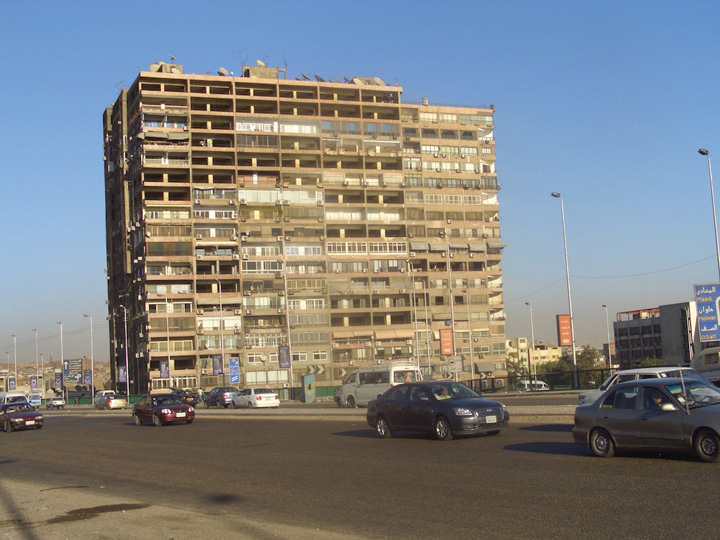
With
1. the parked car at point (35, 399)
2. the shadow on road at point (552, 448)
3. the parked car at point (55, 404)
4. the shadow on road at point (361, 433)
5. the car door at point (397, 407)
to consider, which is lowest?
the parked car at point (55, 404)

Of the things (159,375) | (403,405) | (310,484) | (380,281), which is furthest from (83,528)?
(380,281)

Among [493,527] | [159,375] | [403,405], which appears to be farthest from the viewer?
[159,375]

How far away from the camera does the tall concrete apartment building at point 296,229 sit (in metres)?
98.6

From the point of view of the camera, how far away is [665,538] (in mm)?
8375

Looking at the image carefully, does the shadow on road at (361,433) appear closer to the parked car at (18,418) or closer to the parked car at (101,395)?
the parked car at (18,418)

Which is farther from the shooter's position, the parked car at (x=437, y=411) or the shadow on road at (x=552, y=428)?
the shadow on road at (x=552, y=428)

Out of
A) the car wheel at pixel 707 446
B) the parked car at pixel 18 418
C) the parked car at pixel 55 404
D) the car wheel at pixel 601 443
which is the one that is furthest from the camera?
the parked car at pixel 55 404

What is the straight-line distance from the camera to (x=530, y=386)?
167 feet

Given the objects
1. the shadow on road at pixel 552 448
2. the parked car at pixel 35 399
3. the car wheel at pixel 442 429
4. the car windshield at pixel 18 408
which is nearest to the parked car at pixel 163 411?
the car windshield at pixel 18 408

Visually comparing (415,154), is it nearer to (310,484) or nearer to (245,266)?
(245,266)

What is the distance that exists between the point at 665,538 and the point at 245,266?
310ft

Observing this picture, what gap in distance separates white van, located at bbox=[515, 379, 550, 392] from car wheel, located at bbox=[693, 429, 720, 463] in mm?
34400

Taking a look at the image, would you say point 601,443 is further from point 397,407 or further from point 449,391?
point 397,407

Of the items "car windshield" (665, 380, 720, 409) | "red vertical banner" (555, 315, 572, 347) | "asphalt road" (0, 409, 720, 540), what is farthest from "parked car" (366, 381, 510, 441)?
"red vertical banner" (555, 315, 572, 347)
